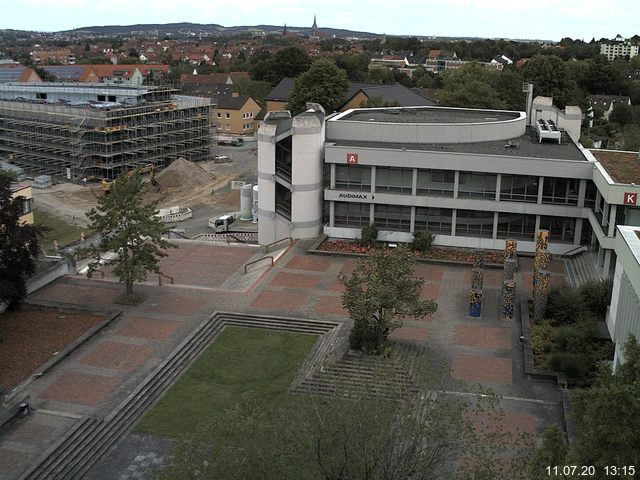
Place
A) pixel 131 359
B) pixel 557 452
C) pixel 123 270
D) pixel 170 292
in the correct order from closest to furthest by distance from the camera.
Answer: pixel 557 452, pixel 131 359, pixel 123 270, pixel 170 292

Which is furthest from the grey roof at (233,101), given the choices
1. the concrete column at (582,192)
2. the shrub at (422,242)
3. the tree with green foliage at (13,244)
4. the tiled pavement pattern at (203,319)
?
the tree with green foliage at (13,244)

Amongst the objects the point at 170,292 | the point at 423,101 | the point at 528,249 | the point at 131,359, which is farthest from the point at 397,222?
the point at 423,101

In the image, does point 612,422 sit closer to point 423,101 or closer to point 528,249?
point 528,249

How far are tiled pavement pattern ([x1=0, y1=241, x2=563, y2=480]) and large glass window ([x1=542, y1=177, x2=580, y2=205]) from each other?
4118mm

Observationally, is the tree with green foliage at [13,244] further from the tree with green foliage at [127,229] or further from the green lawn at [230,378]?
the green lawn at [230,378]

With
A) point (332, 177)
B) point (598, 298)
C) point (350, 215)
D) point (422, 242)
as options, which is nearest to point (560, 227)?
point (422, 242)

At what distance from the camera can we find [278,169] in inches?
1781

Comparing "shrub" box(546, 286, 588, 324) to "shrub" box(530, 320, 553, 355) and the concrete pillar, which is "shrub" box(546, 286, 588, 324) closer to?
"shrub" box(530, 320, 553, 355)

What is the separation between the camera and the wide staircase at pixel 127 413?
2241 centimetres

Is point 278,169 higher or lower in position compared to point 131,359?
higher

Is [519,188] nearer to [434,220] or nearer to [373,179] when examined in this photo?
[434,220]

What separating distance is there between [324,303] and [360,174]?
1232 centimetres

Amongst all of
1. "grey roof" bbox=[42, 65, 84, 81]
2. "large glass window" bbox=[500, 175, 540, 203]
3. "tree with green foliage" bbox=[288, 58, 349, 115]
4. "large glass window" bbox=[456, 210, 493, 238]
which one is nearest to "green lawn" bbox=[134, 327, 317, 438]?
"large glass window" bbox=[456, 210, 493, 238]

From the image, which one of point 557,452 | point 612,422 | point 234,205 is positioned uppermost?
point 612,422
